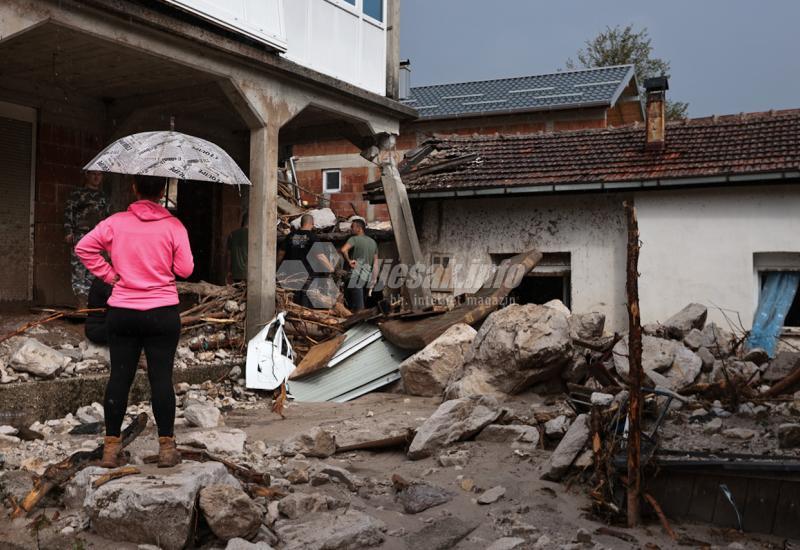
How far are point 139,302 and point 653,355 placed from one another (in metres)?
5.63

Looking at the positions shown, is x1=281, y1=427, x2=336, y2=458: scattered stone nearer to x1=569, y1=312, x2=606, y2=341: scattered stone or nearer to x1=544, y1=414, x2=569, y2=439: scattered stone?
x1=544, y1=414, x2=569, y2=439: scattered stone

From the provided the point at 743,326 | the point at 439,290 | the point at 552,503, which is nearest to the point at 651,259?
the point at 743,326

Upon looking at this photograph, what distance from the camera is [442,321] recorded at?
10.0 meters

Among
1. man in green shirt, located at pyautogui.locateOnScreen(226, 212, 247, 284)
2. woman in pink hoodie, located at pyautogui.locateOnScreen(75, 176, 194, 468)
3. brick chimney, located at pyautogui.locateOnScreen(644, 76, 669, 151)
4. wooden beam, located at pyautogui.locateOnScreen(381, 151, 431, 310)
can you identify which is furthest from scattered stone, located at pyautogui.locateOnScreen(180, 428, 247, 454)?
brick chimney, located at pyautogui.locateOnScreen(644, 76, 669, 151)

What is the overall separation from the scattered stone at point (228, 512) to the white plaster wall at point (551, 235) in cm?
902

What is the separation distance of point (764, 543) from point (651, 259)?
316 inches

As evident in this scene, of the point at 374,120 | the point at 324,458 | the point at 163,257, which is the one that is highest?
the point at 374,120

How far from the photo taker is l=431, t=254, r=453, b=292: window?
1323cm

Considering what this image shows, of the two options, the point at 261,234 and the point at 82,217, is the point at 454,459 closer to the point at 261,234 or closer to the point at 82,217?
the point at 261,234

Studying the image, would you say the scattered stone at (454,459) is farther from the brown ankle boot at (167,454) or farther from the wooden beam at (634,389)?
the brown ankle boot at (167,454)

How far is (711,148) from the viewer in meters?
12.0

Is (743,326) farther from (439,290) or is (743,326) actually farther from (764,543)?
(764,543)

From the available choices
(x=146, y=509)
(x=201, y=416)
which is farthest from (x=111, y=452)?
(x=201, y=416)

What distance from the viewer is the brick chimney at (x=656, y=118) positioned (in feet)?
40.4
